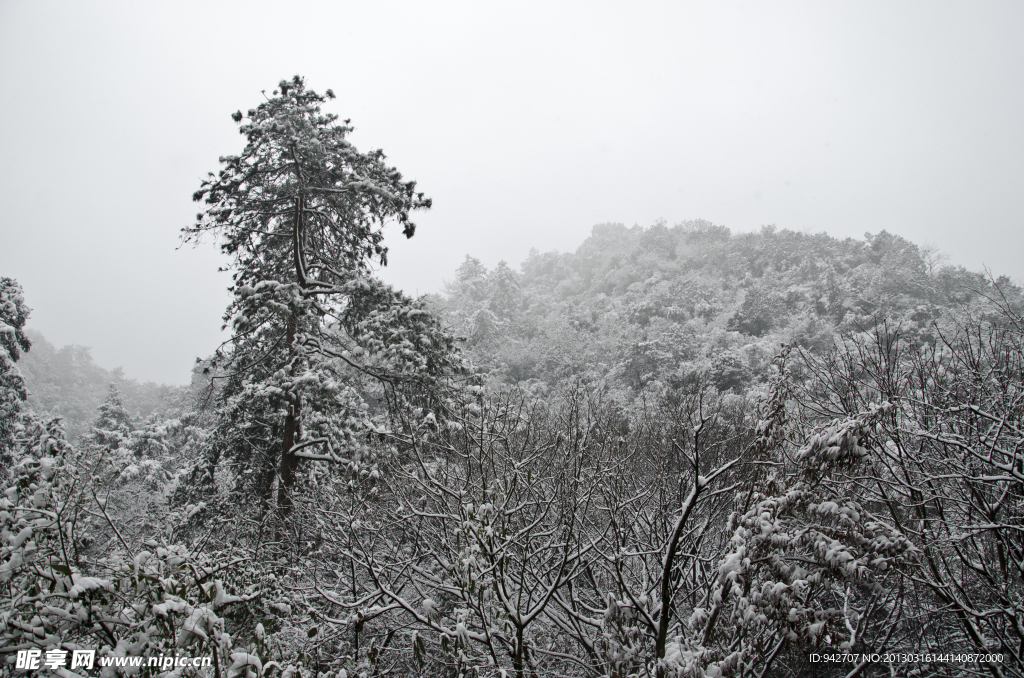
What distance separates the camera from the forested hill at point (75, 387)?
3759cm

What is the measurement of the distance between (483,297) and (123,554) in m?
35.3

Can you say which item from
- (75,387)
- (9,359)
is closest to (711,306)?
(9,359)

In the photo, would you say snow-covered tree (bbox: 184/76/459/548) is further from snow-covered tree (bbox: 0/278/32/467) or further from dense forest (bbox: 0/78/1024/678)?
snow-covered tree (bbox: 0/278/32/467)

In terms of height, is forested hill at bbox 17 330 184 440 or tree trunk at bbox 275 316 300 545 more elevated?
forested hill at bbox 17 330 184 440

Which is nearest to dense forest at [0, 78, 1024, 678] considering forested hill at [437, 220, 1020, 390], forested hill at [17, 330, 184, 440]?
forested hill at [437, 220, 1020, 390]

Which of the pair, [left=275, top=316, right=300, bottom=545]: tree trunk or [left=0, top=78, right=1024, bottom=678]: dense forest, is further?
[left=275, top=316, right=300, bottom=545]: tree trunk

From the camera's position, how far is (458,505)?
175 inches

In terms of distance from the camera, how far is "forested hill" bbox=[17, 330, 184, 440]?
37.6 metres

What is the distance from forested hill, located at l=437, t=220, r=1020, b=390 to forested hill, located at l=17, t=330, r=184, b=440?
25.5 m

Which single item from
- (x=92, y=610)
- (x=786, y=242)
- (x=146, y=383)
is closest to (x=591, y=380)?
(x=92, y=610)

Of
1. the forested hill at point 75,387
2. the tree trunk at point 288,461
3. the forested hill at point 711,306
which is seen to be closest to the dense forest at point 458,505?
the tree trunk at point 288,461

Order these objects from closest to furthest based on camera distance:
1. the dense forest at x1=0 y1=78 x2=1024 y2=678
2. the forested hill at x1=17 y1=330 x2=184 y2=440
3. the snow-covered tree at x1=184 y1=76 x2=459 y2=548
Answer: the dense forest at x1=0 y1=78 x2=1024 y2=678 < the snow-covered tree at x1=184 y1=76 x2=459 y2=548 < the forested hill at x1=17 y1=330 x2=184 y2=440

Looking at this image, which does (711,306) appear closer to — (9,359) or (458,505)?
(458,505)

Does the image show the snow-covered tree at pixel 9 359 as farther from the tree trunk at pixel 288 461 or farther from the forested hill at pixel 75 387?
the forested hill at pixel 75 387
